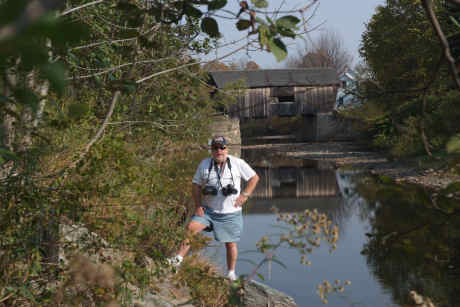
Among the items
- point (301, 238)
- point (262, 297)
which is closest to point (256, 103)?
point (262, 297)

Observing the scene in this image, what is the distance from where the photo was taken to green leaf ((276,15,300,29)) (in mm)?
1517


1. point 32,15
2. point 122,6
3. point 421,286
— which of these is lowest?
point 421,286

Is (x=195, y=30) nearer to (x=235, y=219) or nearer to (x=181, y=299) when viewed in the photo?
(x=235, y=219)

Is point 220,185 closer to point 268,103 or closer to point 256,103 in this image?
point 256,103

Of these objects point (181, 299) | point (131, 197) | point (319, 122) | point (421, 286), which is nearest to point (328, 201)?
point (421, 286)

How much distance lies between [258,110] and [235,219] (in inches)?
1408

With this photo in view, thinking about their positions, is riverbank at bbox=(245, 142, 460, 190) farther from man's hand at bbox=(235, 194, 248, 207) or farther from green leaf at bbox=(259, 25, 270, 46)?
green leaf at bbox=(259, 25, 270, 46)

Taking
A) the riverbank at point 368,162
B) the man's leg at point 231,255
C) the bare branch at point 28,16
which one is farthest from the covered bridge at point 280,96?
the bare branch at point 28,16

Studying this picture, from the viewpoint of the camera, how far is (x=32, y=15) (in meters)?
0.46

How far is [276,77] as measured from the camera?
43.2 metres

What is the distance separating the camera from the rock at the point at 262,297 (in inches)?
251

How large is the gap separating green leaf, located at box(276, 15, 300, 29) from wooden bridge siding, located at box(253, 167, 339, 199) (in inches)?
617

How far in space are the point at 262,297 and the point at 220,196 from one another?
1.43m

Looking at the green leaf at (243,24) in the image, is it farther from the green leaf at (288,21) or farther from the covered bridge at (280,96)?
the covered bridge at (280,96)
